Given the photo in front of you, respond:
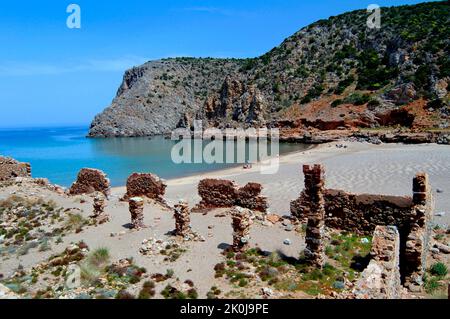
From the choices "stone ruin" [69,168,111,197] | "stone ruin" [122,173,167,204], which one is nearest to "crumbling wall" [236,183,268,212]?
"stone ruin" [122,173,167,204]

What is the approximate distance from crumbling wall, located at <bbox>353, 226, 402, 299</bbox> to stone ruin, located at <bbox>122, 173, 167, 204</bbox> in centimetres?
1179

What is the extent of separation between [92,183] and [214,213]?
855cm

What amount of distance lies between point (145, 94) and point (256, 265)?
10564 centimetres

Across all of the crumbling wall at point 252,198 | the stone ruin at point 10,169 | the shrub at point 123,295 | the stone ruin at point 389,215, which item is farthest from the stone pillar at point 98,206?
the stone ruin at point 10,169

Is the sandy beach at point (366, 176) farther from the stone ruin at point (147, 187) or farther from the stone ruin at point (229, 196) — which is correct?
the stone ruin at point (147, 187)

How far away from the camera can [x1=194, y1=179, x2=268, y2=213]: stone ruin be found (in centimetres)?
1688

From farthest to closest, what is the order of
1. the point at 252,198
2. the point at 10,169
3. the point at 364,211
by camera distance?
the point at 10,169 → the point at 252,198 → the point at 364,211

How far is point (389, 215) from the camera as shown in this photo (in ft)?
43.7

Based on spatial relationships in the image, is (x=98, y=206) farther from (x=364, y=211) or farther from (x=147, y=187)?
(x=364, y=211)

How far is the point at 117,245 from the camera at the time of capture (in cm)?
1403

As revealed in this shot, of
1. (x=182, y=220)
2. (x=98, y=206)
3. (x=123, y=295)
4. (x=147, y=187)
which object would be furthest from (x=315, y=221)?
(x=147, y=187)

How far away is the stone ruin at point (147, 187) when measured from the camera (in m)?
19.7

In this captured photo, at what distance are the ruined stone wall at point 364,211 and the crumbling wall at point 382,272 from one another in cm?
325
